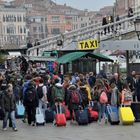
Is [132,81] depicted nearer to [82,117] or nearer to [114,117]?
[114,117]

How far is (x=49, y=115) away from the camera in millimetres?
19516

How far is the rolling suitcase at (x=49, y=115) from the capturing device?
63.9ft

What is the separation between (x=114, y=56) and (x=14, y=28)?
132758 mm

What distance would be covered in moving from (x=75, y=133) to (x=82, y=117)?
5.60 feet

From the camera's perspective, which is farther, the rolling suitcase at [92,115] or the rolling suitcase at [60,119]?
the rolling suitcase at [92,115]

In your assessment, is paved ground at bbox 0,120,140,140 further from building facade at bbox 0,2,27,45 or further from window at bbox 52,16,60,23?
window at bbox 52,16,60,23

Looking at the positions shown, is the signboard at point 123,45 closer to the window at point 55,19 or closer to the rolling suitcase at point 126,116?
the rolling suitcase at point 126,116

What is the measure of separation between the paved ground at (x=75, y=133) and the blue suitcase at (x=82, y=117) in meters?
0.20

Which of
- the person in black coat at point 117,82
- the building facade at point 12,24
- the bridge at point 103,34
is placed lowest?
the person in black coat at point 117,82

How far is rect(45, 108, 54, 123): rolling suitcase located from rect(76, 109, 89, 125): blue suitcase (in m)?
0.91

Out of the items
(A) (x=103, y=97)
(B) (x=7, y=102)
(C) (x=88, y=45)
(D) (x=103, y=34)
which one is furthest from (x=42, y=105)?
(D) (x=103, y=34)

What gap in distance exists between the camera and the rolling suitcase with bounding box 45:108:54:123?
766 inches

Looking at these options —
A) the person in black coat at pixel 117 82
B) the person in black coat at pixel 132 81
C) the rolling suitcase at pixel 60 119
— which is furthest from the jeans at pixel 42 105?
the person in black coat at pixel 132 81

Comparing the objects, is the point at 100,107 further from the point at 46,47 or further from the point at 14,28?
the point at 14,28
